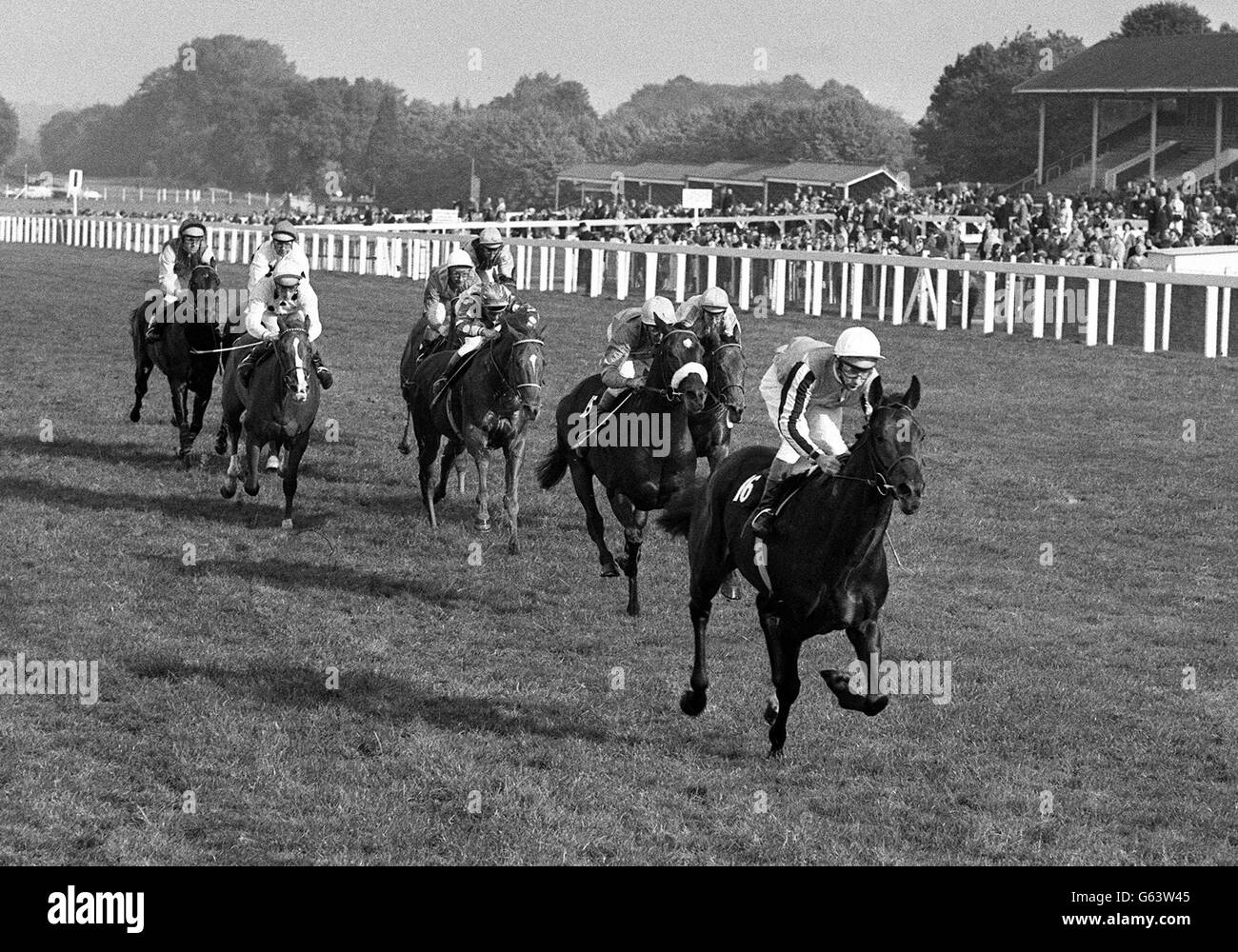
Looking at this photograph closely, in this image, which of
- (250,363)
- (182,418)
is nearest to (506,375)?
(250,363)

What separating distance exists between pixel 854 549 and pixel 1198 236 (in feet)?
83.8

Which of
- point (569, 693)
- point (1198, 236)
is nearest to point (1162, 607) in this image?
point (569, 693)

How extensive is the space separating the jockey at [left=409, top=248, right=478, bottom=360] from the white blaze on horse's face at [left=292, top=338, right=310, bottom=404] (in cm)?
163

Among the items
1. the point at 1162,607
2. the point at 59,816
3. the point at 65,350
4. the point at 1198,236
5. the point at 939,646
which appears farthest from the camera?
the point at 1198,236

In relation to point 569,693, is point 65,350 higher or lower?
higher

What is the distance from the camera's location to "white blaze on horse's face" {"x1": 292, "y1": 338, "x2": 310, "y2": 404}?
13.5 metres

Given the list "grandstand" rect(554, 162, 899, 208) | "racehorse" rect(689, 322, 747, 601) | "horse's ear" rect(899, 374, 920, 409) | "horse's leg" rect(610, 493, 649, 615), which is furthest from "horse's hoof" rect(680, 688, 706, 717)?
"grandstand" rect(554, 162, 899, 208)

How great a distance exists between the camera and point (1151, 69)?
6425 cm

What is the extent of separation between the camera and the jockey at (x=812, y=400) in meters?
8.45

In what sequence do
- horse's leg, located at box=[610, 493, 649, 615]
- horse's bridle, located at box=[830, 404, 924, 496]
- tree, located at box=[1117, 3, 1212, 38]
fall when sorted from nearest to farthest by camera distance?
horse's bridle, located at box=[830, 404, 924, 496]
horse's leg, located at box=[610, 493, 649, 615]
tree, located at box=[1117, 3, 1212, 38]

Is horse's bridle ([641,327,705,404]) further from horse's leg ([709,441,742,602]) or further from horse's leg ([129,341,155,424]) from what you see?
horse's leg ([129,341,155,424])

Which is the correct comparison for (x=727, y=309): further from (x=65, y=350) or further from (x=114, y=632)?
(x=65, y=350)

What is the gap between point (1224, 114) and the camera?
200ft
